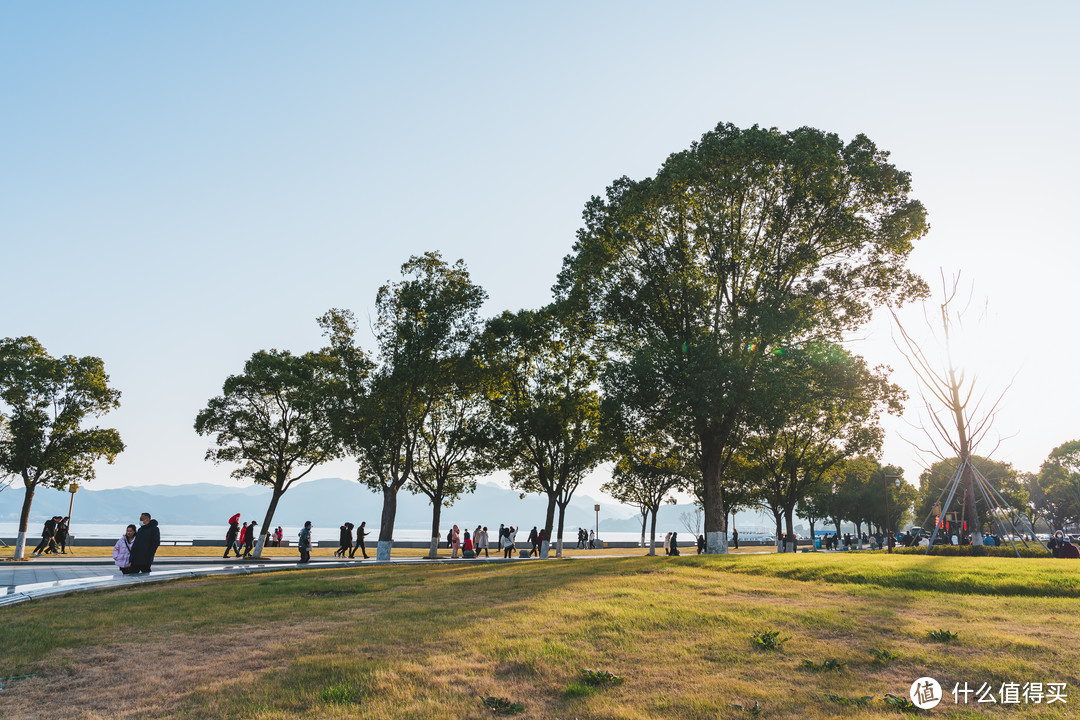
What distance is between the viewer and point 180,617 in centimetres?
1140

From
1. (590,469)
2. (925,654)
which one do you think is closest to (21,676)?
(925,654)

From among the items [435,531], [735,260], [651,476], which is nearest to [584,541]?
[651,476]

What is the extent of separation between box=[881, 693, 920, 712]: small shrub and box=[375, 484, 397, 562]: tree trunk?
25648 mm

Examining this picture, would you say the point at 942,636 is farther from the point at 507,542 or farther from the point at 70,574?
the point at 507,542

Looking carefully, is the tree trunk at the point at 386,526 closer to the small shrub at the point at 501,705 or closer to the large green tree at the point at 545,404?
the large green tree at the point at 545,404

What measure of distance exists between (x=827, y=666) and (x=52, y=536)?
3794 cm

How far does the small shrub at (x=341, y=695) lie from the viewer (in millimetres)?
6277

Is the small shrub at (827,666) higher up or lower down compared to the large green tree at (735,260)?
lower down

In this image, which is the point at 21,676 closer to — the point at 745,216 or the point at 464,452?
the point at 745,216

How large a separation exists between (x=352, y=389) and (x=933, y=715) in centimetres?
3076

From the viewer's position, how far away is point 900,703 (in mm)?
6062

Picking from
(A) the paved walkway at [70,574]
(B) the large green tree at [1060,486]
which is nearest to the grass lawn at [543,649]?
(A) the paved walkway at [70,574]

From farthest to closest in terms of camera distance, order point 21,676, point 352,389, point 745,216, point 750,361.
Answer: point 352,389, point 745,216, point 750,361, point 21,676

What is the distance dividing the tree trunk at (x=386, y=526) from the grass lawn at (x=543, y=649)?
1553cm
